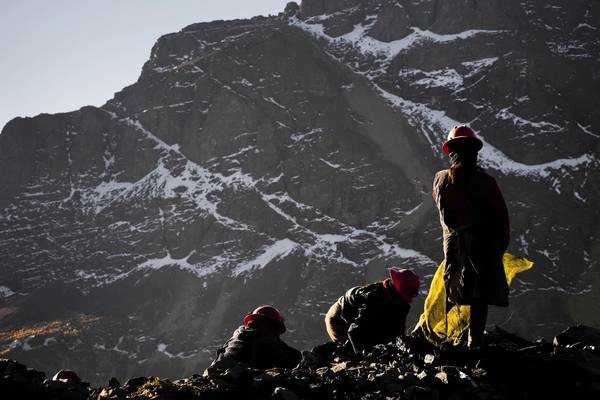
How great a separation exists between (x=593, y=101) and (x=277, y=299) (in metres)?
60.9

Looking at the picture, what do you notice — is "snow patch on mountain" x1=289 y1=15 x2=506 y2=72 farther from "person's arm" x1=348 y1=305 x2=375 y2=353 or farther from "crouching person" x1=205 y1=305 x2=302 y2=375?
"crouching person" x1=205 y1=305 x2=302 y2=375

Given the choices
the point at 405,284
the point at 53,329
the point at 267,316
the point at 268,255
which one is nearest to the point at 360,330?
the point at 405,284

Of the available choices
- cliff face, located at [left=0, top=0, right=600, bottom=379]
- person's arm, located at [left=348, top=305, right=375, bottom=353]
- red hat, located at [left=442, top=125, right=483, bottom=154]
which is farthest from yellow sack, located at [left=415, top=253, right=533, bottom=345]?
cliff face, located at [left=0, top=0, right=600, bottom=379]

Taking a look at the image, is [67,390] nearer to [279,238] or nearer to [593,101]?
[279,238]

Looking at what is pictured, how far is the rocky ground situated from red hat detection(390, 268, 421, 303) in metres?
1.88

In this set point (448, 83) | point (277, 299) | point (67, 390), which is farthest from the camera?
point (448, 83)

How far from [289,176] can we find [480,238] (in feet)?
398

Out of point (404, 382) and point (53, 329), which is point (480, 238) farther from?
point (53, 329)

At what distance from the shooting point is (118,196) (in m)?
140

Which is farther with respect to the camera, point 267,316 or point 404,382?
point 267,316

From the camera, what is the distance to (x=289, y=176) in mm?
127875

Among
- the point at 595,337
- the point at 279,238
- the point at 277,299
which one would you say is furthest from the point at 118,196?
the point at 595,337

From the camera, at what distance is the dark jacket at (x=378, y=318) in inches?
331

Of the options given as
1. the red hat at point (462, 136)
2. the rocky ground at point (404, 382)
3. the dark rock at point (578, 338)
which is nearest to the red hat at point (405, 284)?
the dark rock at point (578, 338)
